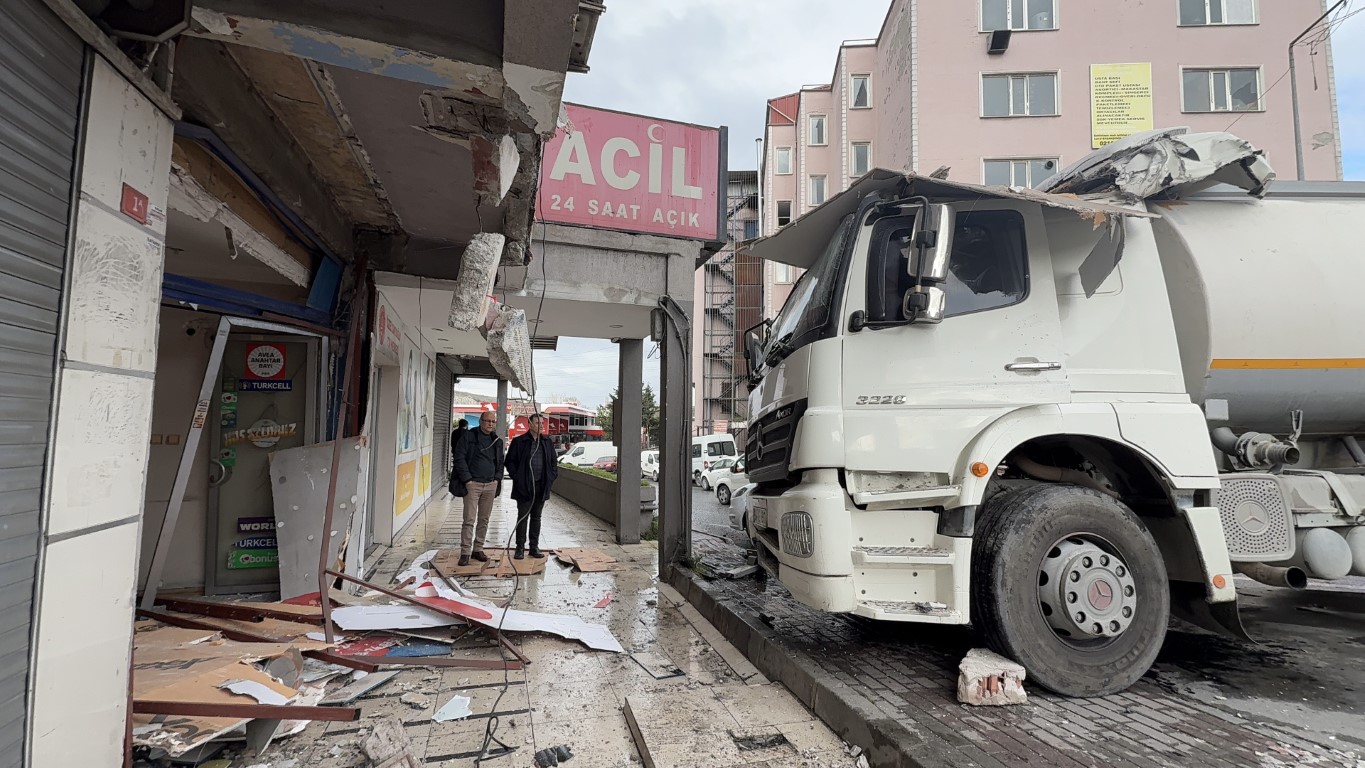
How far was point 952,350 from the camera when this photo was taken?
3.96 meters

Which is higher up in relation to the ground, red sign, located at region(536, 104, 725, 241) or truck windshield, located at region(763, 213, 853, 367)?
red sign, located at region(536, 104, 725, 241)

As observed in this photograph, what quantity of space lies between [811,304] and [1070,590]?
228 centimetres

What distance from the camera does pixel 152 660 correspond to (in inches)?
151

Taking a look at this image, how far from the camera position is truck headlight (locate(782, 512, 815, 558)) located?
12.3 feet

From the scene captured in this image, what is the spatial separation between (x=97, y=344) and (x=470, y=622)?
3486 millimetres

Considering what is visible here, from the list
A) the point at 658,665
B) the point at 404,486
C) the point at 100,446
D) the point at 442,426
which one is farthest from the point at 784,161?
the point at 100,446

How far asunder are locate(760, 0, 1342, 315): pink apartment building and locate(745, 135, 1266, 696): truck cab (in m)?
13.2

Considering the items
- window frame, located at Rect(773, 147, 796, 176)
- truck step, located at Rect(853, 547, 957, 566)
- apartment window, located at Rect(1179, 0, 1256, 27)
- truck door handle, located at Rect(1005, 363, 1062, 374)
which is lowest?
truck step, located at Rect(853, 547, 957, 566)

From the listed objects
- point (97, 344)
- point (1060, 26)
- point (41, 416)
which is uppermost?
point (1060, 26)

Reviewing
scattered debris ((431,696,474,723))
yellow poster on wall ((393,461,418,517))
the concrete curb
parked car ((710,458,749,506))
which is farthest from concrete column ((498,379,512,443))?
scattered debris ((431,696,474,723))

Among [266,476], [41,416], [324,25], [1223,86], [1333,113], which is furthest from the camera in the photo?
[1223,86]

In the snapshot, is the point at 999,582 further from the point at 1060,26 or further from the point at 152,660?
the point at 1060,26

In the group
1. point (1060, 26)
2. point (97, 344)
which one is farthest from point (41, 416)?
point (1060, 26)

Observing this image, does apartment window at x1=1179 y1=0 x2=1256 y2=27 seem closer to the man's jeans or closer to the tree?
the man's jeans
